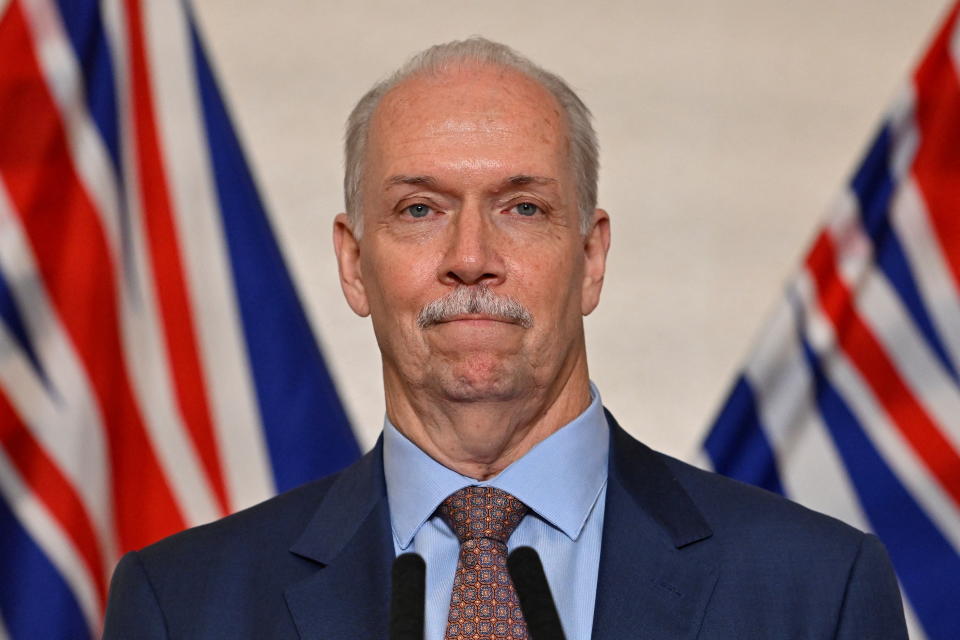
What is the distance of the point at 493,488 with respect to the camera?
1809mm

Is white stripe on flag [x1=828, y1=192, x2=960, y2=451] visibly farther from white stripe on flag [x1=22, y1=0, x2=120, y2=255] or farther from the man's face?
white stripe on flag [x1=22, y1=0, x2=120, y2=255]

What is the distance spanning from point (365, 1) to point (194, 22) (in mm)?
467

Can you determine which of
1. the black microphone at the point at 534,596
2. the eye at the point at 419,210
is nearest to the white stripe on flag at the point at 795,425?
the eye at the point at 419,210

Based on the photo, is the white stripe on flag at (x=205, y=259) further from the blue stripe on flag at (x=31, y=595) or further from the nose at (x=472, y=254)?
the nose at (x=472, y=254)

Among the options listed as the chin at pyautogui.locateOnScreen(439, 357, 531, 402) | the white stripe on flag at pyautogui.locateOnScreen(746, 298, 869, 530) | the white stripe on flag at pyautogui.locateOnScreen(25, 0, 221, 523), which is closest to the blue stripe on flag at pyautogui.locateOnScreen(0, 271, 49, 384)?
the white stripe on flag at pyautogui.locateOnScreen(25, 0, 221, 523)

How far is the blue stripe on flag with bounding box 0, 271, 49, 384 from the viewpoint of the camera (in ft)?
9.03

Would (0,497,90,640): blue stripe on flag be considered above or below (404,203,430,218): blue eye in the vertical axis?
below

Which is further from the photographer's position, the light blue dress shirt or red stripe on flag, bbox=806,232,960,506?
red stripe on flag, bbox=806,232,960,506

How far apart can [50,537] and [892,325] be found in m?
1.55

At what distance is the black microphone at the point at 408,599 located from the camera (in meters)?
1.32

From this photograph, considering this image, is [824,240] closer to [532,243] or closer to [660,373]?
[660,373]

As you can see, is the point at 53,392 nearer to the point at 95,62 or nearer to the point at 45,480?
the point at 45,480

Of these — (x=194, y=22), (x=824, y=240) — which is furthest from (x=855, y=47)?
(x=194, y=22)

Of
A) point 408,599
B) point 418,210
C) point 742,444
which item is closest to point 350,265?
point 418,210
